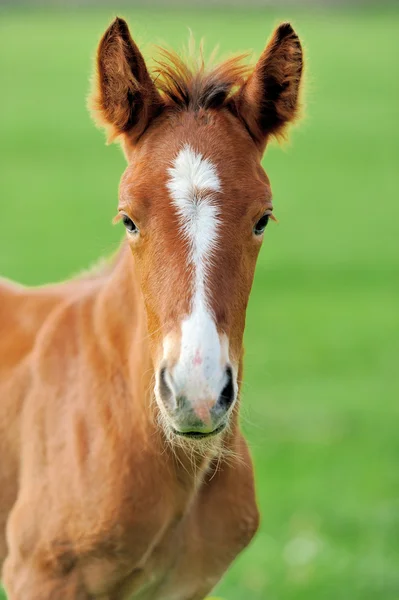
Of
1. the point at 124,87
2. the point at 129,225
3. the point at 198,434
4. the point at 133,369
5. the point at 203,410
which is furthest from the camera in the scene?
the point at 133,369

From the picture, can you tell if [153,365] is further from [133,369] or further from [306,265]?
[306,265]

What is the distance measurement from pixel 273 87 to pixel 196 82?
28 centimetres

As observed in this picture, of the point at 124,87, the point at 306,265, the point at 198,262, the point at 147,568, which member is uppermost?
the point at 124,87

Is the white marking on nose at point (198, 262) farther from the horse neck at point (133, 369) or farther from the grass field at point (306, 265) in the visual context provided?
the grass field at point (306, 265)

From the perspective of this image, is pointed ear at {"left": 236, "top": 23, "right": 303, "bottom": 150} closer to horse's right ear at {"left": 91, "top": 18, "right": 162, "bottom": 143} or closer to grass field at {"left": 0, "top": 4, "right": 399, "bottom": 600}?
grass field at {"left": 0, "top": 4, "right": 399, "bottom": 600}

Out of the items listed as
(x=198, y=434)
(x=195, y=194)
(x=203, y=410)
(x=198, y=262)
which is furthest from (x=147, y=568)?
(x=195, y=194)

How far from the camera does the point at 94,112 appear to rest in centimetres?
366

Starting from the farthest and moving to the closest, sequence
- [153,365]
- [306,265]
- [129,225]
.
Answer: [306,265]
[153,365]
[129,225]

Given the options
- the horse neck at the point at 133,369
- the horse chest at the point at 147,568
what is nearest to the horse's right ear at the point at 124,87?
the horse neck at the point at 133,369

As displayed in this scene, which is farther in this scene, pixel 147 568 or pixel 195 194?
pixel 147 568

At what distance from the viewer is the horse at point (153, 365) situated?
3.23 metres

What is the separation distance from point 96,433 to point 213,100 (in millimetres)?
1244

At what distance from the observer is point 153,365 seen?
12.0 ft

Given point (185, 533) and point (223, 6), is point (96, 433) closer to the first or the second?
point (185, 533)
